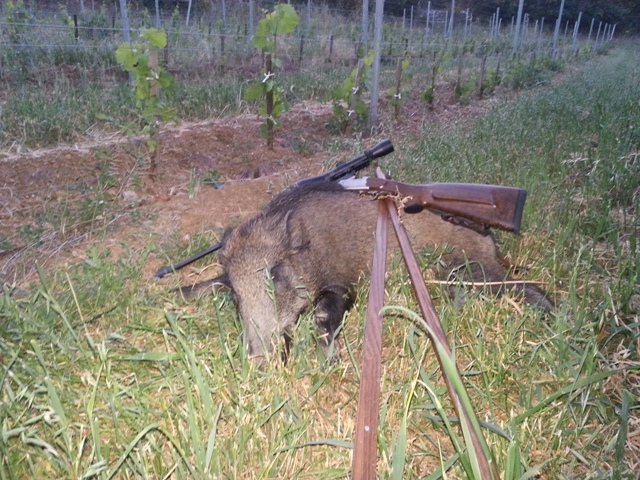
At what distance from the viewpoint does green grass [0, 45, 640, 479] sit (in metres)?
2.29

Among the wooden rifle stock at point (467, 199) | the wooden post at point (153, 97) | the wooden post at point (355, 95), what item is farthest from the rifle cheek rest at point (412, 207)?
the wooden post at point (355, 95)

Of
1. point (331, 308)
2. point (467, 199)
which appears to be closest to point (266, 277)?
point (331, 308)

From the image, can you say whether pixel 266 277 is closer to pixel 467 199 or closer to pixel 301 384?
pixel 301 384

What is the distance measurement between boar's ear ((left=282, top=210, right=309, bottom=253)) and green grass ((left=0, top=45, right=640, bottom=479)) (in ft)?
1.71

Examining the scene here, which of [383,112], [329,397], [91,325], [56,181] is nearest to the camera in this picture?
[329,397]

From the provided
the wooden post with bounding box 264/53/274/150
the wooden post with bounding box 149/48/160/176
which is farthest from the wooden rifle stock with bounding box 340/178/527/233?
the wooden post with bounding box 264/53/274/150

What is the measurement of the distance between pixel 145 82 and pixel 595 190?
16.1ft

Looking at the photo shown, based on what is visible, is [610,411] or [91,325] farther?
[91,325]

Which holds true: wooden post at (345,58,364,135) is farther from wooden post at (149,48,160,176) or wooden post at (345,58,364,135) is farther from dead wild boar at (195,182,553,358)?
dead wild boar at (195,182,553,358)

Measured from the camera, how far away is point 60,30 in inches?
650

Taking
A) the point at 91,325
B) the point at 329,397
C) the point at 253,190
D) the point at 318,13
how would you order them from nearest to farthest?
the point at 329,397, the point at 91,325, the point at 253,190, the point at 318,13

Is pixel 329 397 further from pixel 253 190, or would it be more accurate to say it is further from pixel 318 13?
pixel 318 13

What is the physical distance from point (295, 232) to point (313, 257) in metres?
0.20

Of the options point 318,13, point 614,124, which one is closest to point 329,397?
point 614,124
